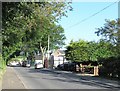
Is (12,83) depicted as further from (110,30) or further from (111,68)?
(110,30)

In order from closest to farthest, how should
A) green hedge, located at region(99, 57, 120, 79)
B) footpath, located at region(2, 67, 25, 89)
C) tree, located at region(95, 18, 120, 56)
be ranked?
1. footpath, located at region(2, 67, 25, 89)
2. green hedge, located at region(99, 57, 120, 79)
3. tree, located at region(95, 18, 120, 56)

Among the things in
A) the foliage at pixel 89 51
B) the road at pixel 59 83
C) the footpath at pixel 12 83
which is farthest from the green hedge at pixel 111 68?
the foliage at pixel 89 51

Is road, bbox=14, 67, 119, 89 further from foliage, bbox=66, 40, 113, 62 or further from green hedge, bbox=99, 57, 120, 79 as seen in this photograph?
foliage, bbox=66, 40, 113, 62

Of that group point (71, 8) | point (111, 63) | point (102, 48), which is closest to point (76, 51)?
point (102, 48)

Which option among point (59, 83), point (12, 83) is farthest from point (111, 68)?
point (12, 83)

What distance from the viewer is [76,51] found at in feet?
214

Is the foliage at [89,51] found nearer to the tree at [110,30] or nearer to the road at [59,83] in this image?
the tree at [110,30]

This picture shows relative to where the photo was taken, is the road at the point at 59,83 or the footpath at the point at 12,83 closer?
the footpath at the point at 12,83

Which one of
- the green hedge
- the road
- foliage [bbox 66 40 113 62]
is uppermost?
foliage [bbox 66 40 113 62]

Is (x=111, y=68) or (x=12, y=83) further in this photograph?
(x=111, y=68)

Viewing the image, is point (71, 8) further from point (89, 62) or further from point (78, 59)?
point (78, 59)

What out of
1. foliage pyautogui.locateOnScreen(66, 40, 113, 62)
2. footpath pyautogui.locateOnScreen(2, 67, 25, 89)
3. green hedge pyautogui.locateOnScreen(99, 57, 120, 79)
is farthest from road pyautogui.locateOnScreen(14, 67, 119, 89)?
foliage pyautogui.locateOnScreen(66, 40, 113, 62)

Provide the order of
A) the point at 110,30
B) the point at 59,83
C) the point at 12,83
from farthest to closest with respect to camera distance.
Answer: the point at 110,30 → the point at 59,83 → the point at 12,83

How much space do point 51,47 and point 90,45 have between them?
192 ft
